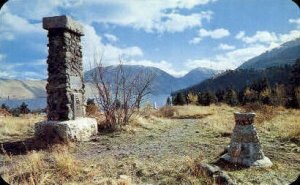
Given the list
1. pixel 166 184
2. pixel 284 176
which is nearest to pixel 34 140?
pixel 166 184

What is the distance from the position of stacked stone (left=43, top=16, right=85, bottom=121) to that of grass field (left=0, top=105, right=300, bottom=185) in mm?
1250

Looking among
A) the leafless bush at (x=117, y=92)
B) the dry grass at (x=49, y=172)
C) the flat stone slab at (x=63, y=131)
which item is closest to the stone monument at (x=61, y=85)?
the flat stone slab at (x=63, y=131)

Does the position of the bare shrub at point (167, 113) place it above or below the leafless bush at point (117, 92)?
below

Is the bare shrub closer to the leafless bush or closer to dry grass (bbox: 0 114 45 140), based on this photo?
the leafless bush

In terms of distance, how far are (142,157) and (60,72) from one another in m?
4.26

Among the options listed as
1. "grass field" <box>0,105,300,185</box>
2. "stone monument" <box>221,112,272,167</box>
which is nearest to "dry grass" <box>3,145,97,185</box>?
"grass field" <box>0,105,300,185</box>

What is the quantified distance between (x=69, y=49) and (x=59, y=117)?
6.72 feet

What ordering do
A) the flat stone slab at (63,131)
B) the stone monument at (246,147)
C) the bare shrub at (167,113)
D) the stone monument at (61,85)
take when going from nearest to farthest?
1. the stone monument at (246,147)
2. the flat stone slab at (63,131)
3. the stone monument at (61,85)
4. the bare shrub at (167,113)

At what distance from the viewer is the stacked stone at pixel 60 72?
12164 millimetres

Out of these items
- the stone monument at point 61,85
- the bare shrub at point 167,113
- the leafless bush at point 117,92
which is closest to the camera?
the stone monument at point 61,85

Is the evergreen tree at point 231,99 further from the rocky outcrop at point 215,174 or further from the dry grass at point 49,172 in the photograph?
the dry grass at point 49,172

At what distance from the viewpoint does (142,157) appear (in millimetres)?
9375

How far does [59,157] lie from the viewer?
8258 mm

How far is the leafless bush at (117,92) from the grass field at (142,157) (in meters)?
0.58
